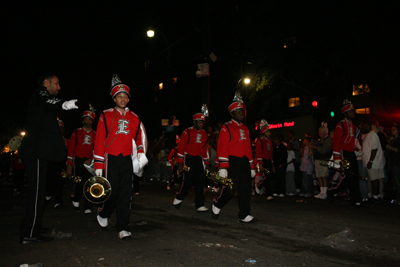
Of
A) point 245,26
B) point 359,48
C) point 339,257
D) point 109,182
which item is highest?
point 245,26

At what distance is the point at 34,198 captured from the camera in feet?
16.8

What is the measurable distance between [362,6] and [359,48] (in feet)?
6.16

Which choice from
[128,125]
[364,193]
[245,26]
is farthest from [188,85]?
[128,125]

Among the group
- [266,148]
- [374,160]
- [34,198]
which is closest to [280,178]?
[266,148]

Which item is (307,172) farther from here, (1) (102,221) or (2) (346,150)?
(1) (102,221)

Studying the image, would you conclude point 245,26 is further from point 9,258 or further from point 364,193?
point 9,258

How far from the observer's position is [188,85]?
41.2 m

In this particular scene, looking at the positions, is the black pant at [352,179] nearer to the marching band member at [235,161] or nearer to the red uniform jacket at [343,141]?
the red uniform jacket at [343,141]

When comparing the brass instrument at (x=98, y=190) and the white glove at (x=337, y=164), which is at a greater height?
the white glove at (x=337, y=164)

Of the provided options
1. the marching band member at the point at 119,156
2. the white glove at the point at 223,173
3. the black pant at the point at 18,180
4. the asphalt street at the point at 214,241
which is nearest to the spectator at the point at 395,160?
the asphalt street at the point at 214,241

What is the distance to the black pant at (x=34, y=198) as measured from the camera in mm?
5055

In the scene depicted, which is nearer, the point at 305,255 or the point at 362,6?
the point at 305,255

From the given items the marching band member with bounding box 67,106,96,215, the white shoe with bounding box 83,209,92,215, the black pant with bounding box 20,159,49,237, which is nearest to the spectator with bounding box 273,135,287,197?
the marching band member with bounding box 67,106,96,215

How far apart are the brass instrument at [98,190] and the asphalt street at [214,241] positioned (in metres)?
0.59
